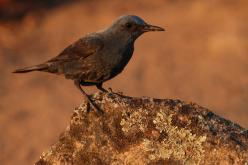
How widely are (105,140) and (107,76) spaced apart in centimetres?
117

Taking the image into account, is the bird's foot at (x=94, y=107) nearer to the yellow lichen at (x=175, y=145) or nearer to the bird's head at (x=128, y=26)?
the yellow lichen at (x=175, y=145)

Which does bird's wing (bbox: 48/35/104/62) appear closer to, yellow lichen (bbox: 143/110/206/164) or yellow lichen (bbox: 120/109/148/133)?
yellow lichen (bbox: 120/109/148/133)

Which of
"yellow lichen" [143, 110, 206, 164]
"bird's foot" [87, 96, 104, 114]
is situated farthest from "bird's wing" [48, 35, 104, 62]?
"yellow lichen" [143, 110, 206, 164]

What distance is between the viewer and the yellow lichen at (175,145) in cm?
514

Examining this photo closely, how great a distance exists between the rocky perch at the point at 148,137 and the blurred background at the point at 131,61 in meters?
6.73

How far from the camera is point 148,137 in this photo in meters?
5.27

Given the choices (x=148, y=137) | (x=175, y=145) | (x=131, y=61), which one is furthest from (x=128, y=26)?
(x=131, y=61)

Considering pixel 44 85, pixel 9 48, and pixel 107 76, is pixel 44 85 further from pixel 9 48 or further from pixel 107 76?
pixel 107 76

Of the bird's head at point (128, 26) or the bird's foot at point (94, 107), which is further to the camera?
the bird's head at point (128, 26)

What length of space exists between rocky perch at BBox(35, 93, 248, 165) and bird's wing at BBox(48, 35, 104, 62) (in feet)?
3.57

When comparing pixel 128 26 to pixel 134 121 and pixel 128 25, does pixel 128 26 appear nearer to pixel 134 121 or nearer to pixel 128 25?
pixel 128 25

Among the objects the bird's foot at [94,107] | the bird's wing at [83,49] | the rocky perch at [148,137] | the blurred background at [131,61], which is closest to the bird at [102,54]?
the bird's wing at [83,49]

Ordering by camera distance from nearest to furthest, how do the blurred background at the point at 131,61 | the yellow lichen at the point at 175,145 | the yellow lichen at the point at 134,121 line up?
1. the yellow lichen at the point at 175,145
2. the yellow lichen at the point at 134,121
3. the blurred background at the point at 131,61

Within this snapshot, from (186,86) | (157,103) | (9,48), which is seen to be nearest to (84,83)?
(157,103)
